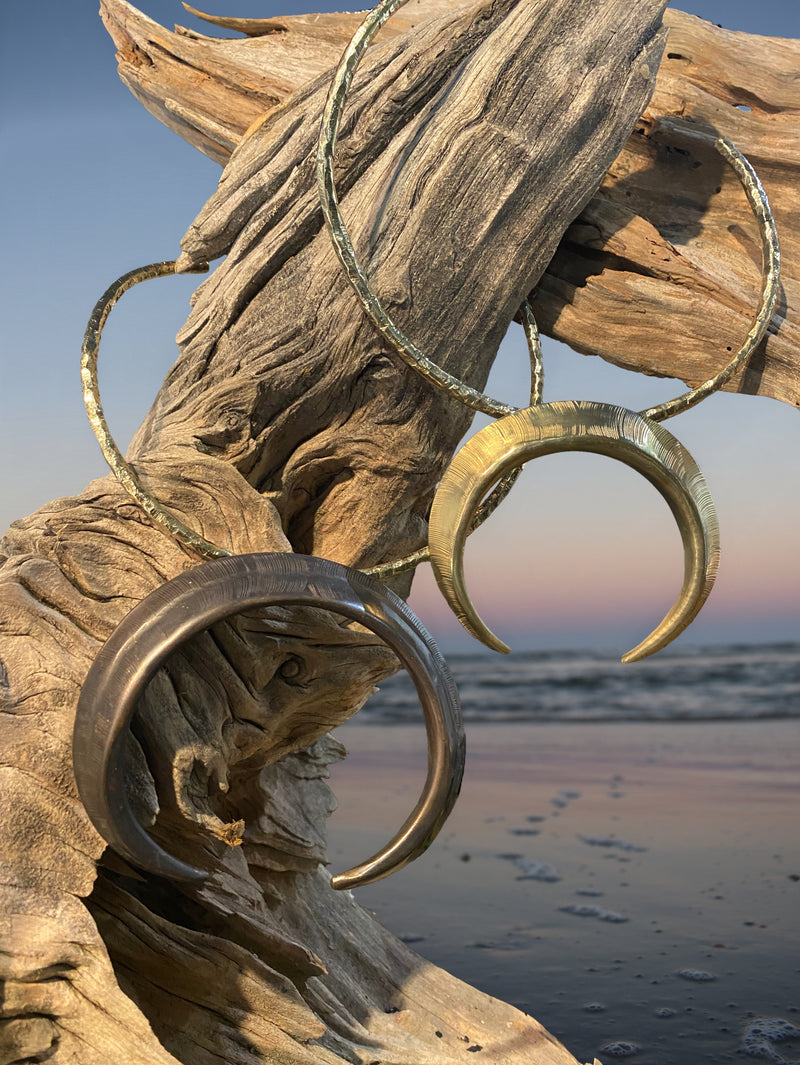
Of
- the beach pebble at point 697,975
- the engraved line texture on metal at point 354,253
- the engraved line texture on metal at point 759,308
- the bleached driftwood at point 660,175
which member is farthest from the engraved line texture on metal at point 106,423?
the beach pebble at point 697,975

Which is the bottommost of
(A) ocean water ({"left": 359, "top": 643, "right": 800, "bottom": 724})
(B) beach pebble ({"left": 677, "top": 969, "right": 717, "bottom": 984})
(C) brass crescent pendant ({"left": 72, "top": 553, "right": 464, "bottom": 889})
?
(C) brass crescent pendant ({"left": 72, "top": 553, "right": 464, "bottom": 889})

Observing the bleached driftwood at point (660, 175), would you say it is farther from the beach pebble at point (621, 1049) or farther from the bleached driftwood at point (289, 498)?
the beach pebble at point (621, 1049)

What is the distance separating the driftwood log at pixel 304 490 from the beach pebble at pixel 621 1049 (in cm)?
20

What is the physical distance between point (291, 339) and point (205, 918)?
0.94 metres

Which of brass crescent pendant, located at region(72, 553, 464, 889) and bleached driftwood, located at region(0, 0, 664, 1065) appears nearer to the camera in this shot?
brass crescent pendant, located at region(72, 553, 464, 889)

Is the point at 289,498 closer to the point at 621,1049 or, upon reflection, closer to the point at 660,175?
the point at 660,175

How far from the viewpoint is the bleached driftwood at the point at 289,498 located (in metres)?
1.33

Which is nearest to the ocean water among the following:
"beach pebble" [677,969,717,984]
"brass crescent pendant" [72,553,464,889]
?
"beach pebble" [677,969,717,984]

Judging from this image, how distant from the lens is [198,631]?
1237 millimetres

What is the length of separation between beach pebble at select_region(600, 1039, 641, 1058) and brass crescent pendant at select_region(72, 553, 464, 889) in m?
0.93

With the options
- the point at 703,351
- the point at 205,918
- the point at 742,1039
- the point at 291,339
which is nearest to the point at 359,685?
the point at 205,918

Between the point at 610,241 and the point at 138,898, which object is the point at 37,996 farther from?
the point at 610,241

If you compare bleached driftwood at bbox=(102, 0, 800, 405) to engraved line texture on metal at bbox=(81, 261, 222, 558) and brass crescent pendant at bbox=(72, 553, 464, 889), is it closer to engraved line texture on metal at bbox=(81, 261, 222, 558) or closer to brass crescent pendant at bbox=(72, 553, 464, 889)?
engraved line texture on metal at bbox=(81, 261, 222, 558)

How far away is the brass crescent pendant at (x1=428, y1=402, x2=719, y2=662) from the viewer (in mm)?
1326
